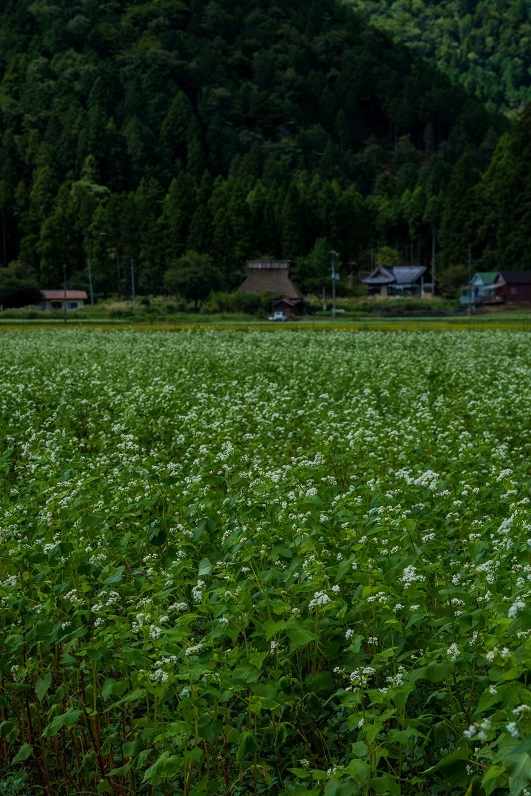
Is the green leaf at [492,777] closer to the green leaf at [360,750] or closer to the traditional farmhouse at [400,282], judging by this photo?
the green leaf at [360,750]

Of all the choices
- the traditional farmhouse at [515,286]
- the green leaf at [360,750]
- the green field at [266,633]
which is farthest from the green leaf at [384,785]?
the traditional farmhouse at [515,286]

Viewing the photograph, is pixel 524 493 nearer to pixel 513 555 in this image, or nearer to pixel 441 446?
pixel 441 446

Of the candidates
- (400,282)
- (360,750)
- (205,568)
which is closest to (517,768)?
(360,750)

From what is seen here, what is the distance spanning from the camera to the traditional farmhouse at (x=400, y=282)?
110500 millimetres

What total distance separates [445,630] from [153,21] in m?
216

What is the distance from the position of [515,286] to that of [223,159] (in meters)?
98.6

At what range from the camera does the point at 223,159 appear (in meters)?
167

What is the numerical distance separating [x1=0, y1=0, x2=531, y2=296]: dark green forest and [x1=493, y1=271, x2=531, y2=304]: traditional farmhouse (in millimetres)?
1459

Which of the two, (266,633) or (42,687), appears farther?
(42,687)

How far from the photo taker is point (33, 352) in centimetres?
2780

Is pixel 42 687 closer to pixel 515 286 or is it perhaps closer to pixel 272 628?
pixel 272 628

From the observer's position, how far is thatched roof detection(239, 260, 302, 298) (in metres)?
88.2

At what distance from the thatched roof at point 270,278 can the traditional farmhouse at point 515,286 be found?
73.5 feet

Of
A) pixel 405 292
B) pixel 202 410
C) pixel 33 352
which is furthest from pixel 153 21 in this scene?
pixel 202 410
